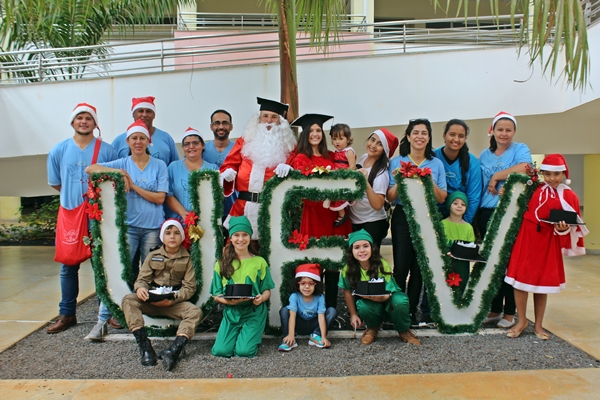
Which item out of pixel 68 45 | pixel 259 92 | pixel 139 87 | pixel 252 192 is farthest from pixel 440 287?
pixel 68 45

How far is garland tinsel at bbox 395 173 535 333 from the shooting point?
13.7ft

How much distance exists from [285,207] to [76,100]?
5097 millimetres

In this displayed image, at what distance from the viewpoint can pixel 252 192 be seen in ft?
14.3

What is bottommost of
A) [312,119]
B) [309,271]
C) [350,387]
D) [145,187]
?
[350,387]

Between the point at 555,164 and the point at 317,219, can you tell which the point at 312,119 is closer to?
the point at 317,219

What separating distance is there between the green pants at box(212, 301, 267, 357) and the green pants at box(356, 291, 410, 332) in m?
0.81

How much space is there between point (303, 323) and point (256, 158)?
4.80 ft

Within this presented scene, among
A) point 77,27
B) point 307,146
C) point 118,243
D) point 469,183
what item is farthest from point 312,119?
point 77,27

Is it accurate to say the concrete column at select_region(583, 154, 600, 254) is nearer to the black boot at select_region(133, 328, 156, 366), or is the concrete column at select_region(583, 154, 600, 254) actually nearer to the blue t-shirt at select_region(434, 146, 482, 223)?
the blue t-shirt at select_region(434, 146, 482, 223)

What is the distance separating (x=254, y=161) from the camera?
436 cm

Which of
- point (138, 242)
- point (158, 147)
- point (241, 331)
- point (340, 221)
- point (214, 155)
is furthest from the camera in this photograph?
point (214, 155)

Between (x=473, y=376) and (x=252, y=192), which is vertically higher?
(x=252, y=192)

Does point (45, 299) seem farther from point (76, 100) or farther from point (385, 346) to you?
point (385, 346)

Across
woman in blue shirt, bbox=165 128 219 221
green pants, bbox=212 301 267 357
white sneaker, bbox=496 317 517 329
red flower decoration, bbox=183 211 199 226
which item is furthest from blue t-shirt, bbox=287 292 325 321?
white sneaker, bbox=496 317 517 329
